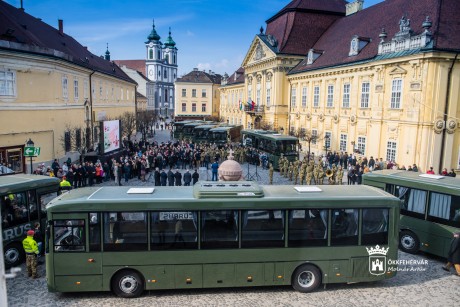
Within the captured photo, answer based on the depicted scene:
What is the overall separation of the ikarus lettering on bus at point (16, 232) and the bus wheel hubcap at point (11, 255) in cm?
39

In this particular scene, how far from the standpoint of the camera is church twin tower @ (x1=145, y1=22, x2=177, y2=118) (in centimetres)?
12862

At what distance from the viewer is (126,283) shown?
32.4 feet

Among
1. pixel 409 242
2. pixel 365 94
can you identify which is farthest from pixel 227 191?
pixel 365 94

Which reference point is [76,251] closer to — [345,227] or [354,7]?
[345,227]

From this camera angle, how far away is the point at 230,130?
157 feet

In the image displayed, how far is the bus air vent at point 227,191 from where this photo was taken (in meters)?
9.87

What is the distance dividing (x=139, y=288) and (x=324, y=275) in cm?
492

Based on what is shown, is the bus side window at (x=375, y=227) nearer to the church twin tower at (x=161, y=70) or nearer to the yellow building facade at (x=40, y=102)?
the yellow building facade at (x=40, y=102)

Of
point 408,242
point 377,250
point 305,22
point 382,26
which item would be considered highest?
point 305,22

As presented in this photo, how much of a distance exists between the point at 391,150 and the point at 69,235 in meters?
25.7

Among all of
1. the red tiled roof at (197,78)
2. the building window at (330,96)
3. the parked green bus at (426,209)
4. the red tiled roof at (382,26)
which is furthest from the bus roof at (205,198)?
the red tiled roof at (197,78)

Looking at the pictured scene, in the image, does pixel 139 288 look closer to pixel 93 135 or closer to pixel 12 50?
pixel 12 50

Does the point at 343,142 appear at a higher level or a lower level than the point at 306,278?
higher

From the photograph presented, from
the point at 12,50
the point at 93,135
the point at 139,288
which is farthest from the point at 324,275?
the point at 93,135
